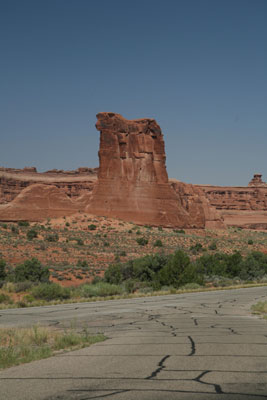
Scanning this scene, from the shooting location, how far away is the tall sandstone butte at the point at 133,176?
2648 inches

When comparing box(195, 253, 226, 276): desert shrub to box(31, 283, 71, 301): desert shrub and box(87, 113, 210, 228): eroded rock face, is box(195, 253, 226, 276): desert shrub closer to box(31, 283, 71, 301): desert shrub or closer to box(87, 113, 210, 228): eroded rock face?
box(31, 283, 71, 301): desert shrub

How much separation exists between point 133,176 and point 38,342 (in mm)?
60754

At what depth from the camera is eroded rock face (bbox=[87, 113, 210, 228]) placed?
6725cm

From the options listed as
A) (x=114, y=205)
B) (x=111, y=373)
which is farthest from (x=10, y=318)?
(x=114, y=205)

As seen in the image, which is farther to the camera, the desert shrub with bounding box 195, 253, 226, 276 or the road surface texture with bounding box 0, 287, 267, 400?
the desert shrub with bounding box 195, 253, 226, 276

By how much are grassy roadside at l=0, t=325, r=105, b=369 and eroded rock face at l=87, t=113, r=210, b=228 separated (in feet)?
189

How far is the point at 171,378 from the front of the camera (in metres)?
5.32

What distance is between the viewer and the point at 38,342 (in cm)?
852

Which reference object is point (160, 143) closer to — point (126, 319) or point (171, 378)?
point (126, 319)

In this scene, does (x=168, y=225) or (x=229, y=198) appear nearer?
(x=168, y=225)

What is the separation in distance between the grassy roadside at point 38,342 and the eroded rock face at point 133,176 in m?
57.7

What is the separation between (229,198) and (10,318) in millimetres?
148415

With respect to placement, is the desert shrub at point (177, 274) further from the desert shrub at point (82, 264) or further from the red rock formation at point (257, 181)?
the red rock formation at point (257, 181)

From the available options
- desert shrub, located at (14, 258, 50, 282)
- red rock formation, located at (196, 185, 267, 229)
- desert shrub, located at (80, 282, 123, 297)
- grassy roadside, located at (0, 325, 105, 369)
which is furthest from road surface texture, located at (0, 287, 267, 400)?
red rock formation, located at (196, 185, 267, 229)
